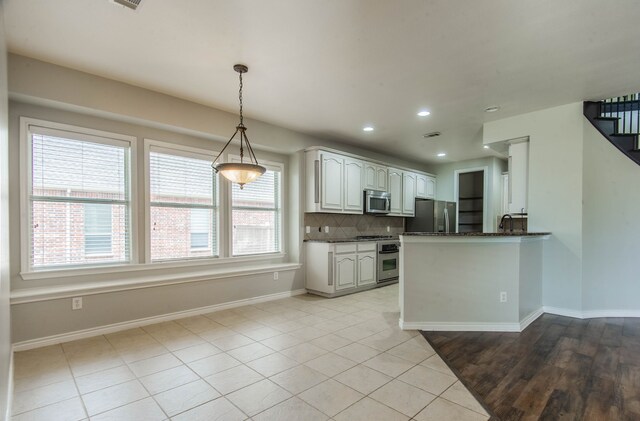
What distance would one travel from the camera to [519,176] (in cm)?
442

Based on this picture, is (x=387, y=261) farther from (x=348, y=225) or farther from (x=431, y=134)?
(x=431, y=134)

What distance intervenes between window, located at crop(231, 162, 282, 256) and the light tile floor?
149cm

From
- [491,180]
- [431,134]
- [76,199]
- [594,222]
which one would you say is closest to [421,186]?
[491,180]

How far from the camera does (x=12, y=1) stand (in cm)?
216

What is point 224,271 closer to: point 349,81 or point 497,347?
point 349,81

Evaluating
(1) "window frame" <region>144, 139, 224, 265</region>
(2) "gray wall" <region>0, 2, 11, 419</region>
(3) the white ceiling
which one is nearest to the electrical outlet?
(1) "window frame" <region>144, 139, 224, 265</region>

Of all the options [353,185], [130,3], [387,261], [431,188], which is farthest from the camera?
[431,188]

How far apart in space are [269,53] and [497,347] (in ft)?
11.4

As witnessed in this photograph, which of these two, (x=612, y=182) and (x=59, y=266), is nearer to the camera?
(x=59, y=266)

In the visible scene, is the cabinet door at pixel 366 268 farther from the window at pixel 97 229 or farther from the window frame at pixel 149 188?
the window at pixel 97 229

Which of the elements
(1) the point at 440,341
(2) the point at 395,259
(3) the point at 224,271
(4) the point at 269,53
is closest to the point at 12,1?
(4) the point at 269,53

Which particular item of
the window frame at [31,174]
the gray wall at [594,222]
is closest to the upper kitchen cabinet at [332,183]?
the window frame at [31,174]

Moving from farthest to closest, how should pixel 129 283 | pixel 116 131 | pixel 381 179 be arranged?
pixel 381 179
pixel 116 131
pixel 129 283

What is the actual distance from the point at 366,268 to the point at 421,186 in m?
2.90
